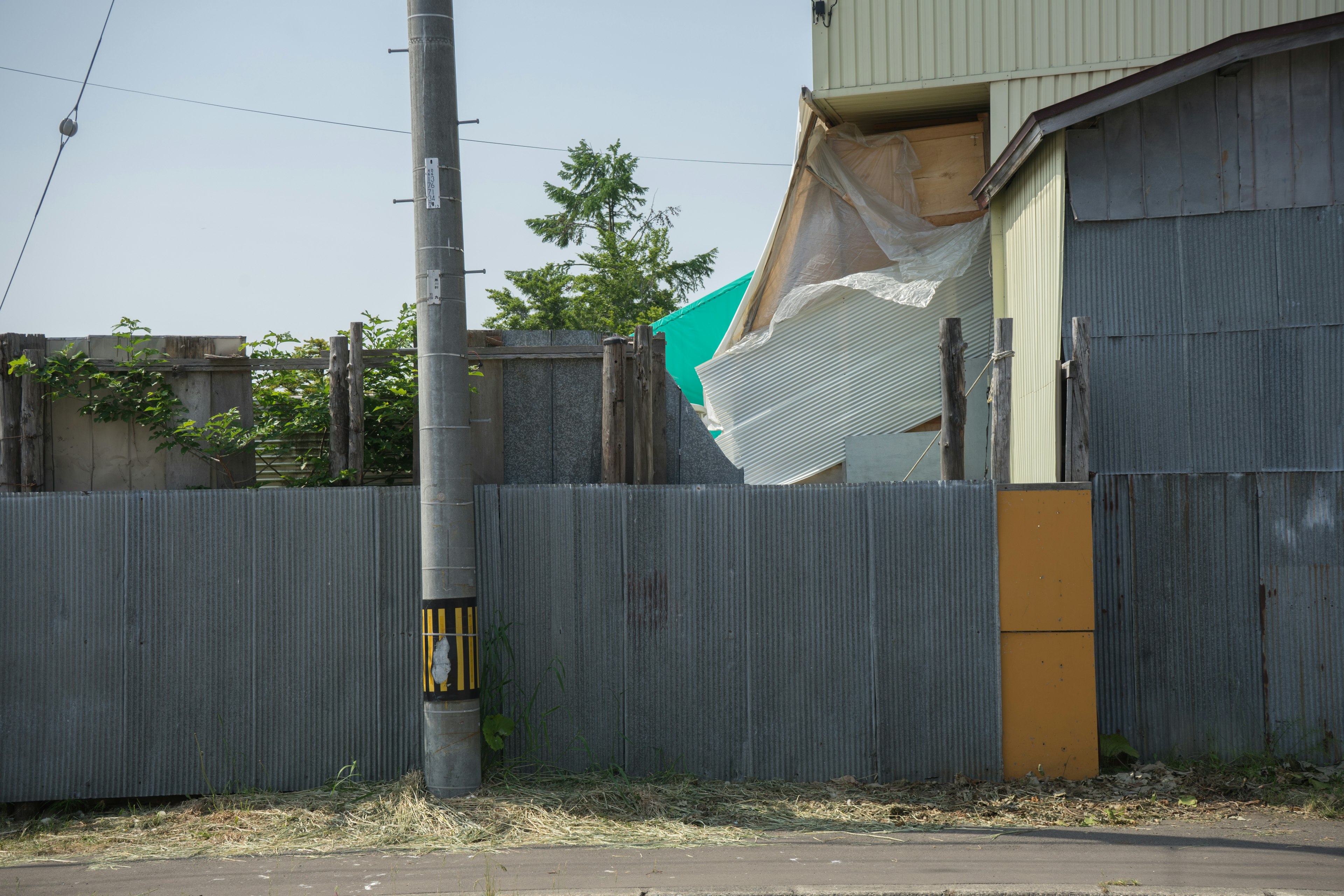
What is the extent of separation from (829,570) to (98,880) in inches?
196

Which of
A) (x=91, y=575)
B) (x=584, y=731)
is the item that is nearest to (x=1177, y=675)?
(x=584, y=731)

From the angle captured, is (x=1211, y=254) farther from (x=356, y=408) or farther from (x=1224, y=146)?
(x=356, y=408)

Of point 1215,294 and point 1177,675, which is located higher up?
point 1215,294

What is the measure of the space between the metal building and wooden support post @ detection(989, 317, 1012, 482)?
117 centimetres

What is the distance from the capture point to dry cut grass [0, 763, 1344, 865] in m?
6.07

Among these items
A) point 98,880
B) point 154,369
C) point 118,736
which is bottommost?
point 98,880

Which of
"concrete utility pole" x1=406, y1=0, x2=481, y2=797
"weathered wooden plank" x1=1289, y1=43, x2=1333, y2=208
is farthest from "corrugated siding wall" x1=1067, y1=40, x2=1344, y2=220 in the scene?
"concrete utility pole" x1=406, y1=0, x2=481, y2=797

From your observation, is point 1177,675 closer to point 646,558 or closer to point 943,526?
point 943,526

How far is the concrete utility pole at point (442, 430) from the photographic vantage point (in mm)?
6609

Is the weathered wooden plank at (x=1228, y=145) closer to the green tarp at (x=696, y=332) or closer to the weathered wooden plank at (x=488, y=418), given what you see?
the weathered wooden plank at (x=488, y=418)

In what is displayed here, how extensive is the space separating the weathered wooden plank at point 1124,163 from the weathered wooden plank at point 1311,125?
120 centimetres

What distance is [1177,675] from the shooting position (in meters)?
7.64

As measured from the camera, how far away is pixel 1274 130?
26.8ft

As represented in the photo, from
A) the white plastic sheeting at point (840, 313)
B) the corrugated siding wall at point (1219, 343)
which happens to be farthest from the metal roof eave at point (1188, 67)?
the white plastic sheeting at point (840, 313)
